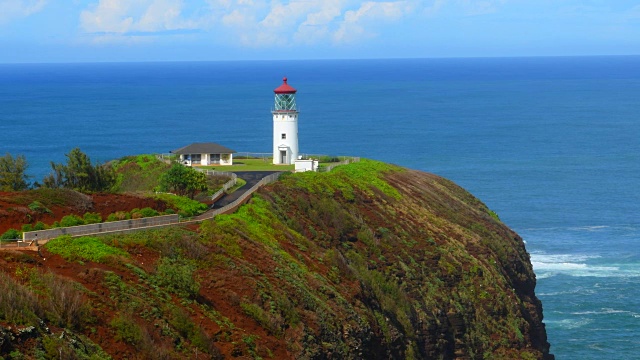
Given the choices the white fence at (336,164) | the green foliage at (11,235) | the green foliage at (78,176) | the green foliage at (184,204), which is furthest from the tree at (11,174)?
the green foliage at (11,235)

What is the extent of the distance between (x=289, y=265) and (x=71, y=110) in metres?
164

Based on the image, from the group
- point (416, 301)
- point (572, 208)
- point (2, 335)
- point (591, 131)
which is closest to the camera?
point (2, 335)

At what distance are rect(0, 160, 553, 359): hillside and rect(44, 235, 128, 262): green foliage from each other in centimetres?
7

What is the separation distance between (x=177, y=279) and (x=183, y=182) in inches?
641

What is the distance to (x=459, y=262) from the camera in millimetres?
52688

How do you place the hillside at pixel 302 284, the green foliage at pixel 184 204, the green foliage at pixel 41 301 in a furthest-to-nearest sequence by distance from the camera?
the green foliage at pixel 184 204, the hillside at pixel 302 284, the green foliage at pixel 41 301

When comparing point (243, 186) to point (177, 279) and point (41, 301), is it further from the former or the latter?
point (41, 301)

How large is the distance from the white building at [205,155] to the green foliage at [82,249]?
113 feet

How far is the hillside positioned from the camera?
1156 inches

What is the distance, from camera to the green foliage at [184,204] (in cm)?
4372

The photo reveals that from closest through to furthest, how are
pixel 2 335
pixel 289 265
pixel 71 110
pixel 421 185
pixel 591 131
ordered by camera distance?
pixel 2 335, pixel 289 265, pixel 421 185, pixel 591 131, pixel 71 110

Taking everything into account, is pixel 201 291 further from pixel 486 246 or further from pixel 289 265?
pixel 486 246

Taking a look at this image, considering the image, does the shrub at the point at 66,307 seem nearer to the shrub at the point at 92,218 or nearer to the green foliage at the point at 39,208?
the shrub at the point at 92,218

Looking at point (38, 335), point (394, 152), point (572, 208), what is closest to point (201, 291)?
point (38, 335)
